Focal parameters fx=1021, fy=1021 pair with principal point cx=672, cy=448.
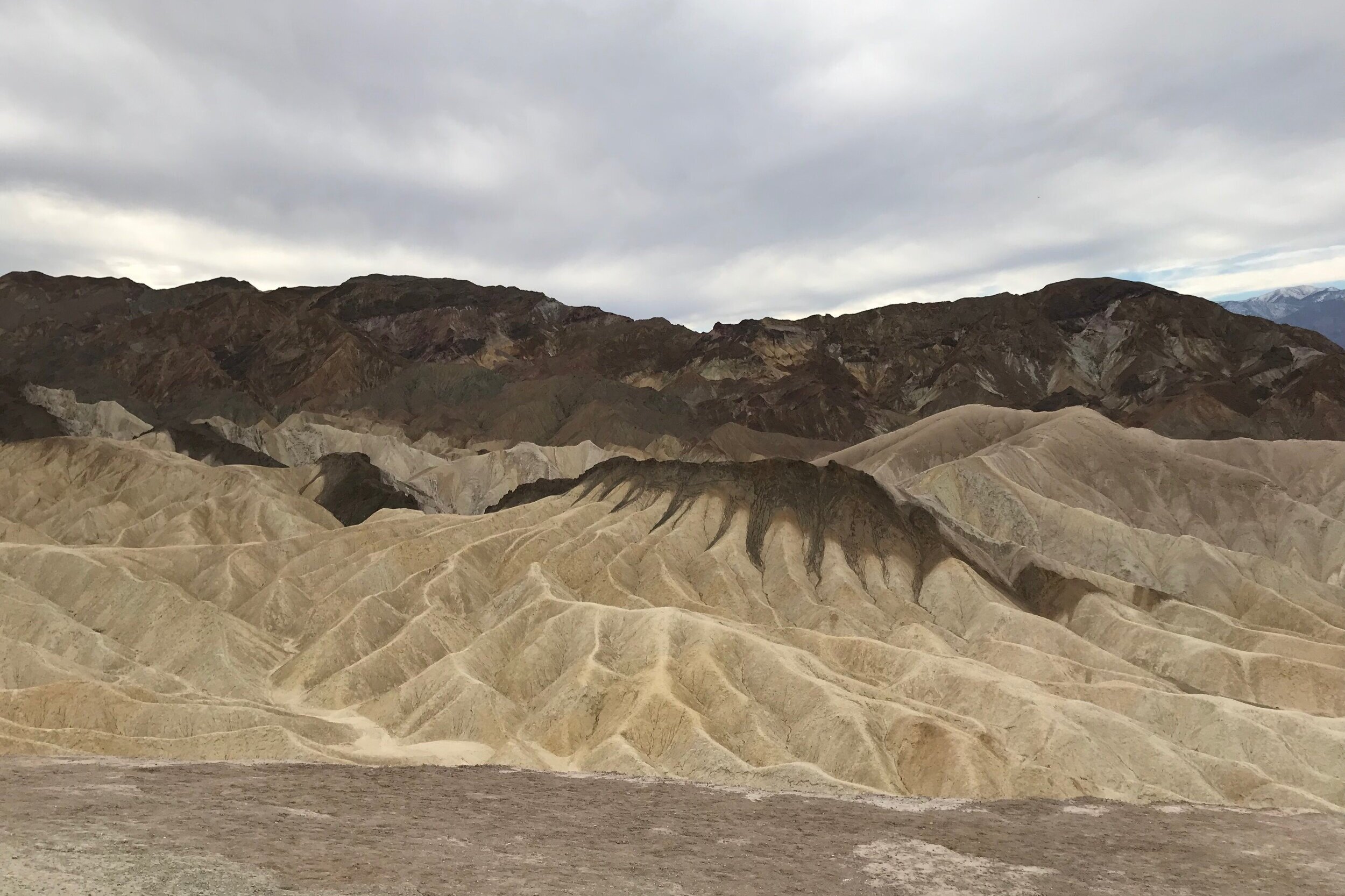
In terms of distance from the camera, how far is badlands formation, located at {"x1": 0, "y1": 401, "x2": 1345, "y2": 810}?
43.8 metres

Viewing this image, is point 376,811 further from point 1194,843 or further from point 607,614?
point 607,614

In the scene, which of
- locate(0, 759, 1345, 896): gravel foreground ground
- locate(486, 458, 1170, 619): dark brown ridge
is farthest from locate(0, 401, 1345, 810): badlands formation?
locate(0, 759, 1345, 896): gravel foreground ground

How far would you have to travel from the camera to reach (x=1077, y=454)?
110 metres

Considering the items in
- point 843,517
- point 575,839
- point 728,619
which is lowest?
point 728,619

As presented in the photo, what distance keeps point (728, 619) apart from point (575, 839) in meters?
39.3

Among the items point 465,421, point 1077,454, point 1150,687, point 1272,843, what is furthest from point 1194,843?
point 465,421

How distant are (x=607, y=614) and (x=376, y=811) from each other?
32650 mm

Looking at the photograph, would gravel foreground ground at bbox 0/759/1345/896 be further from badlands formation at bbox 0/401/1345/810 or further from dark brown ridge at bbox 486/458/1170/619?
dark brown ridge at bbox 486/458/1170/619

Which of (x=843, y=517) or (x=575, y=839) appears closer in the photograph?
(x=575, y=839)

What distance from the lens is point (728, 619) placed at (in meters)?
62.0

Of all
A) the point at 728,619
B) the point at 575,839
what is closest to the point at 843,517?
the point at 728,619

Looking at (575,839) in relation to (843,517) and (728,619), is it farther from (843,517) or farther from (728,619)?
(843,517)

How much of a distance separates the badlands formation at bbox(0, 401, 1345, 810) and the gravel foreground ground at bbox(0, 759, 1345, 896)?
9997mm

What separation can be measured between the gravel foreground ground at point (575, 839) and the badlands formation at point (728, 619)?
32.8 feet
